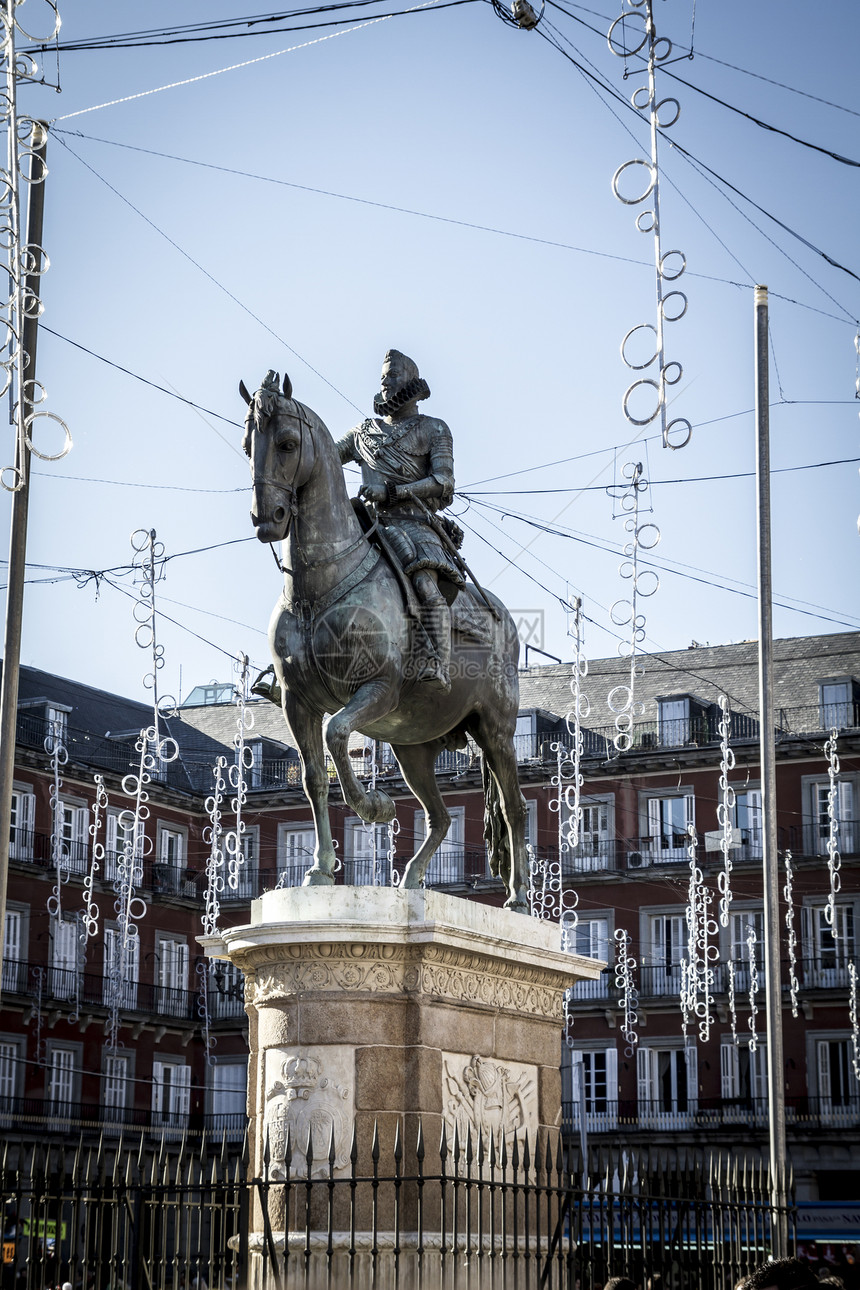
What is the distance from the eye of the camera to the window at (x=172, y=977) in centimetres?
5312

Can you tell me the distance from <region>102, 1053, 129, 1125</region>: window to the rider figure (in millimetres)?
41164

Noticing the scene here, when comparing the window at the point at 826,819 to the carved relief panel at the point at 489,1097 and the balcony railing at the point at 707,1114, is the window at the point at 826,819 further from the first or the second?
the carved relief panel at the point at 489,1097

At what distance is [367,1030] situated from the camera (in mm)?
10266

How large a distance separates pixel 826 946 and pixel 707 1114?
5.54 m

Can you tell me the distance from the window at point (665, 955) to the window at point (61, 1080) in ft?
53.4

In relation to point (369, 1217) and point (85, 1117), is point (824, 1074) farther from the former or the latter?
point (369, 1217)

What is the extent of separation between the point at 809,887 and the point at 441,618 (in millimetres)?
38803

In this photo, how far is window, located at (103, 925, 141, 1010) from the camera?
49.9 meters

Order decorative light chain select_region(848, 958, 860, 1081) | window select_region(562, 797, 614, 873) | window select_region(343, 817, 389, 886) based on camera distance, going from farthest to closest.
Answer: window select_region(343, 817, 389, 886) < window select_region(562, 797, 614, 873) < decorative light chain select_region(848, 958, 860, 1081)

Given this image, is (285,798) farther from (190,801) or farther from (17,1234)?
(17,1234)

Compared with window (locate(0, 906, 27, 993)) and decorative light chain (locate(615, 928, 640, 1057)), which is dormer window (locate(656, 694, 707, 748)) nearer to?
decorative light chain (locate(615, 928, 640, 1057))

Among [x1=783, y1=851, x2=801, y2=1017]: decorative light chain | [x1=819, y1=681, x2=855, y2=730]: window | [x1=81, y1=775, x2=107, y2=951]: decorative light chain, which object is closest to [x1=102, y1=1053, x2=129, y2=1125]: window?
[x1=81, y1=775, x2=107, y2=951]: decorative light chain

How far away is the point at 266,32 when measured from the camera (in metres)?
12.5

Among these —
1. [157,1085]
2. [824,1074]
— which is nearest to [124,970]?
[157,1085]
